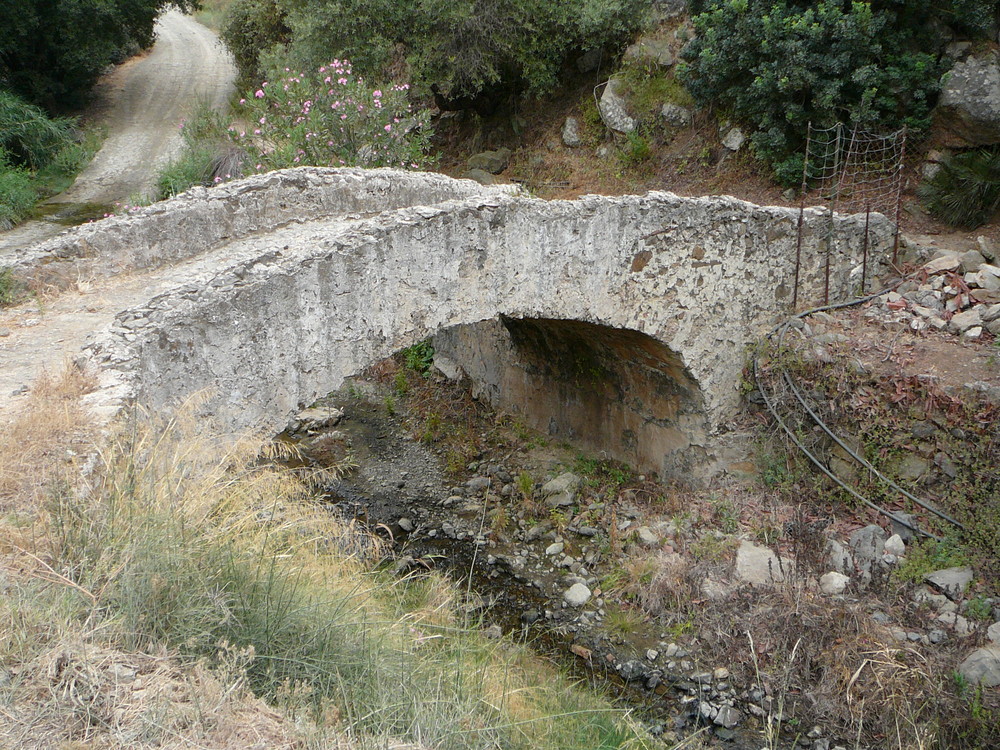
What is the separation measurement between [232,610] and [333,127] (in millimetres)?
8847

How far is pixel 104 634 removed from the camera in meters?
2.81

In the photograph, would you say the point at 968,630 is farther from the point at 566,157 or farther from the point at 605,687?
the point at 566,157

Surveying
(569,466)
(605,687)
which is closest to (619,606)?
(605,687)

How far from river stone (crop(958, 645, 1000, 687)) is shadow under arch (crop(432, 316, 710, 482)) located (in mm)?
3113

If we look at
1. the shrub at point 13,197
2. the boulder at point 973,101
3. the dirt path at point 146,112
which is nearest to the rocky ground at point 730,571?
the boulder at point 973,101

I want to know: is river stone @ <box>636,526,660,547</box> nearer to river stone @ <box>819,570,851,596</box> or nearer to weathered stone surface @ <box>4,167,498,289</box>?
river stone @ <box>819,570,851,596</box>

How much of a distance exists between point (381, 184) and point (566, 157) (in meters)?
7.58

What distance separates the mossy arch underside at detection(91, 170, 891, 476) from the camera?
5.18 metres

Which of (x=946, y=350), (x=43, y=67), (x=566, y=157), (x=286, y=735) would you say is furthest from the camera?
(x=43, y=67)

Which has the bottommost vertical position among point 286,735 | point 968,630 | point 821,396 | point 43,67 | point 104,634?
point 968,630

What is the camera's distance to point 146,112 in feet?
70.3

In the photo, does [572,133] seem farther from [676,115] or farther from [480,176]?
[676,115]

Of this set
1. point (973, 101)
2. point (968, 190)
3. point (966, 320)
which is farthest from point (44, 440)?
point (973, 101)

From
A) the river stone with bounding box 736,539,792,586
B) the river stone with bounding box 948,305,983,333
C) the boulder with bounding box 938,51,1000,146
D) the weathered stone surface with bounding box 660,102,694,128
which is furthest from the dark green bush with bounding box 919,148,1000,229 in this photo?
the river stone with bounding box 736,539,792,586
